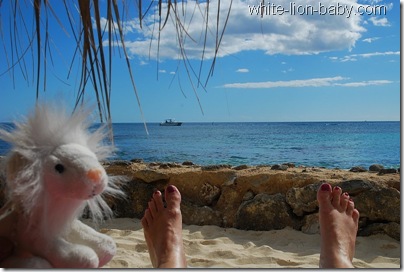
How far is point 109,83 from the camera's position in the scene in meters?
0.61

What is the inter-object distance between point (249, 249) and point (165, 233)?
716 millimetres

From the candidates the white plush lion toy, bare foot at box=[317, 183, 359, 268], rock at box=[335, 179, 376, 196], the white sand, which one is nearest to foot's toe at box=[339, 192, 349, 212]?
bare foot at box=[317, 183, 359, 268]

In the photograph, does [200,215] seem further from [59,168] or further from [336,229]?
[59,168]

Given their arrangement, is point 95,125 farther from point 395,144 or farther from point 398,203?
point 395,144


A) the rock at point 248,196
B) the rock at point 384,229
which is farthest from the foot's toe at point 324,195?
the rock at point 248,196

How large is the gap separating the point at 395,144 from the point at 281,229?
12867 mm

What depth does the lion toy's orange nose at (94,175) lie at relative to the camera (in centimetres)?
87

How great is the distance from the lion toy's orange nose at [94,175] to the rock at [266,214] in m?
1.88

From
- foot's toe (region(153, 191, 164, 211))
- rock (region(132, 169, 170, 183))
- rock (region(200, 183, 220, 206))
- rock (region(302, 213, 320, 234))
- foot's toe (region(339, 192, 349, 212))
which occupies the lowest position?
rock (region(302, 213, 320, 234))

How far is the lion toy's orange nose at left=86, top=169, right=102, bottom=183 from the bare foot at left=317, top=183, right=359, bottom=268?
1.01 metres

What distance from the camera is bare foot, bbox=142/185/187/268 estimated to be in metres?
1.65

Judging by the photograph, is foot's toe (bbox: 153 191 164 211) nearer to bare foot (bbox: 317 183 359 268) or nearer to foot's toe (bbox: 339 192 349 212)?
bare foot (bbox: 317 183 359 268)

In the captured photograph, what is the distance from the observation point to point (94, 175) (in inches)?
34.2

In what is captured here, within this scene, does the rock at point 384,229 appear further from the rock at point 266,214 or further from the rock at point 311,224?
the rock at point 266,214
